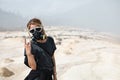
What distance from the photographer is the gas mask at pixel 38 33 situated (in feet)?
16.0

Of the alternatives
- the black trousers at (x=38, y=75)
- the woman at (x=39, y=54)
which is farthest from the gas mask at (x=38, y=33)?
the black trousers at (x=38, y=75)

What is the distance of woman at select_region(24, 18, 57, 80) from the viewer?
485 centimetres

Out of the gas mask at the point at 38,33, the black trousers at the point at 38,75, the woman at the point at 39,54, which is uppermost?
the gas mask at the point at 38,33

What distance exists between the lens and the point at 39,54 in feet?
16.4

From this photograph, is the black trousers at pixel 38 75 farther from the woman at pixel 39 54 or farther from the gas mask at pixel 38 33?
the gas mask at pixel 38 33

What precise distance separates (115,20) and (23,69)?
173m

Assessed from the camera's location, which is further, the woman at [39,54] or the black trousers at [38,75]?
the black trousers at [38,75]

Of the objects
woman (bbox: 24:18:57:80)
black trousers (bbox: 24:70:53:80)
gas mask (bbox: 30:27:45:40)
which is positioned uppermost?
gas mask (bbox: 30:27:45:40)

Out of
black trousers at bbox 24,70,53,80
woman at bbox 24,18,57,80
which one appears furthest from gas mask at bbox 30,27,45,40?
black trousers at bbox 24,70,53,80

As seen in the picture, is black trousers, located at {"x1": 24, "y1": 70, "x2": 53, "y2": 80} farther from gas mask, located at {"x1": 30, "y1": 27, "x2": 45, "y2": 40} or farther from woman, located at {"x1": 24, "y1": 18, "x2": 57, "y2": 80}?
gas mask, located at {"x1": 30, "y1": 27, "x2": 45, "y2": 40}

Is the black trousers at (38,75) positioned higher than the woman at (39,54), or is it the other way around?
the woman at (39,54)

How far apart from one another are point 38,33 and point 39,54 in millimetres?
354

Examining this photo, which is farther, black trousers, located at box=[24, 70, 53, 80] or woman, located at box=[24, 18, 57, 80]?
black trousers, located at box=[24, 70, 53, 80]

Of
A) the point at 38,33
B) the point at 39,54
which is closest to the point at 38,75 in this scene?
the point at 39,54
